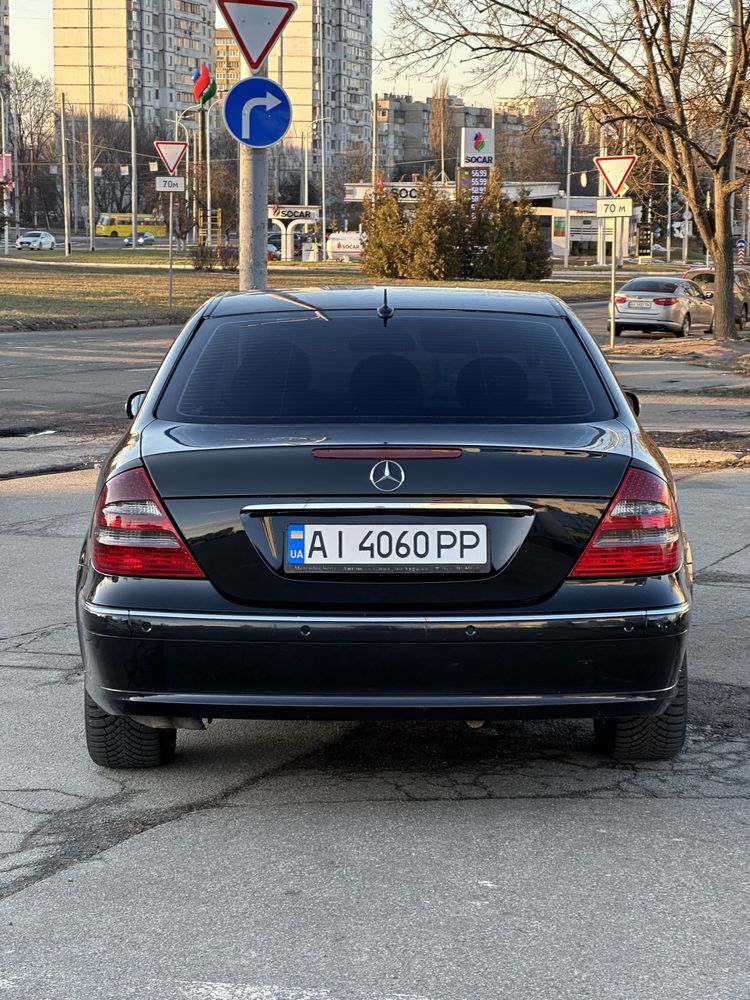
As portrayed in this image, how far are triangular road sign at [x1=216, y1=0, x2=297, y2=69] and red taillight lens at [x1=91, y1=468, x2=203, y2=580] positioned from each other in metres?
6.01

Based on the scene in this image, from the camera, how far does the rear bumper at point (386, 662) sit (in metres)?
4.13

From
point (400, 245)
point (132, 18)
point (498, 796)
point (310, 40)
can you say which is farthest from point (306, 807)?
point (310, 40)

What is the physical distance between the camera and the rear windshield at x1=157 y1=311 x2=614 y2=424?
4656mm

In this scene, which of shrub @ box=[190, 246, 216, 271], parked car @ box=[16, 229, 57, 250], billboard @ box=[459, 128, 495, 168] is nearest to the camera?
shrub @ box=[190, 246, 216, 271]

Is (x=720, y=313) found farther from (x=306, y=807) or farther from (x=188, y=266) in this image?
(x=188, y=266)

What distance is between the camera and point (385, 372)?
191 inches

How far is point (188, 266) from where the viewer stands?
63.5 m

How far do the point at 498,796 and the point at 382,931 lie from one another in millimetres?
1113

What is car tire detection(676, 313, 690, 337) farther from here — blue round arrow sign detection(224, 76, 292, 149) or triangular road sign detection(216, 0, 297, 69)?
triangular road sign detection(216, 0, 297, 69)

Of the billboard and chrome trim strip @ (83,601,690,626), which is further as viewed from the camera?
the billboard

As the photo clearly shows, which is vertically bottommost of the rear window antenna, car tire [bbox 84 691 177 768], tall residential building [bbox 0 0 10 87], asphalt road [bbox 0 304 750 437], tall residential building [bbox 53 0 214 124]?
car tire [bbox 84 691 177 768]

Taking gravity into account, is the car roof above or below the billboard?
below

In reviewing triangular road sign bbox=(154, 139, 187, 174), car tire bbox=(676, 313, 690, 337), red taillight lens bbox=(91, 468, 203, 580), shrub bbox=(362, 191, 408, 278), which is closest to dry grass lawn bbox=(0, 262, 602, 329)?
shrub bbox=(362, 191, 408, 278)

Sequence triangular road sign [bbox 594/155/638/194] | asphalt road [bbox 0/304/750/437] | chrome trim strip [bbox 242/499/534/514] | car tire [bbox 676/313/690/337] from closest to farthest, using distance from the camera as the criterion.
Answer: chrome trim strip [bbox 242/499/534/514] → asphalt road [bbox 0/304/750/437] → triangular road sign [bbox 594/155/638/194] → car tire [bbox 676/313/690/337]
